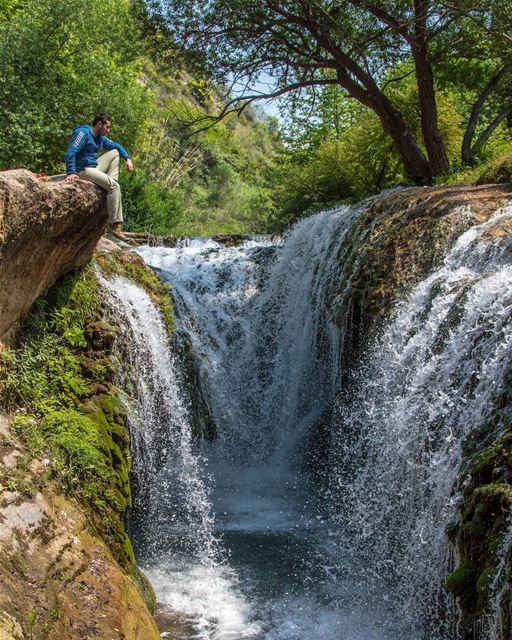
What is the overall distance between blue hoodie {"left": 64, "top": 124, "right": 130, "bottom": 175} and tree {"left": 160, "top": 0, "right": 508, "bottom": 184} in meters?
5.89

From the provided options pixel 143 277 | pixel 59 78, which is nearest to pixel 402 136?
pixel 143 277

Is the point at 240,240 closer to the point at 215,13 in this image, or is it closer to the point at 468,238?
the point at 215,13

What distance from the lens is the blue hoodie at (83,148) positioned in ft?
20.8

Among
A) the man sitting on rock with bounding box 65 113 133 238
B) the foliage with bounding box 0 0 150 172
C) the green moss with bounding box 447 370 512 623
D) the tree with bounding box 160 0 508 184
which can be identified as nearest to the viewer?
the green moss with bounding box 447 370 512 623

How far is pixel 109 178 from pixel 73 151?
0.46 meters

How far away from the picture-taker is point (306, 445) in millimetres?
9219

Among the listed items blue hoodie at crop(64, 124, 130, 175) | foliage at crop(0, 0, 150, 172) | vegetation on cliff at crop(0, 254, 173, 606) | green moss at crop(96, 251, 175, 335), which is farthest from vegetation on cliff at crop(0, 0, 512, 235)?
vegetation on cliff at crop(0, 254, 173, 606)

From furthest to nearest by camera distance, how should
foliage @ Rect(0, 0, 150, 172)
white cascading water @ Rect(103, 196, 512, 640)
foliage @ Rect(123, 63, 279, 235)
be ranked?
foliage @ Rect(123, 63, 279, 235)
foliage @ Rect(0, 0, 150, 172)
white cascading water @ Rect(103, 196, 512, 640)

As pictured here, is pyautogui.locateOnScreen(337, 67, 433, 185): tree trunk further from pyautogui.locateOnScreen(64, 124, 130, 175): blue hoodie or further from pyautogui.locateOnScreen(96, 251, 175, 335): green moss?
pyautogui.locateOnScreen(64, 124, 130, 175): blue hoodie

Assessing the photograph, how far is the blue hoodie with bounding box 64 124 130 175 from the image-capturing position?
20.8ft

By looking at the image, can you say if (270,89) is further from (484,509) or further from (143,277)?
(484,509)

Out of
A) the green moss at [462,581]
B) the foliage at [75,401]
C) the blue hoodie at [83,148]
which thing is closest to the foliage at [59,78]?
the blue hoodie at [83,148]

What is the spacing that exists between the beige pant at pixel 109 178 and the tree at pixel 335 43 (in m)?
5.71

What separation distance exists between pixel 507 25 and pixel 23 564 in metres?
9.57
